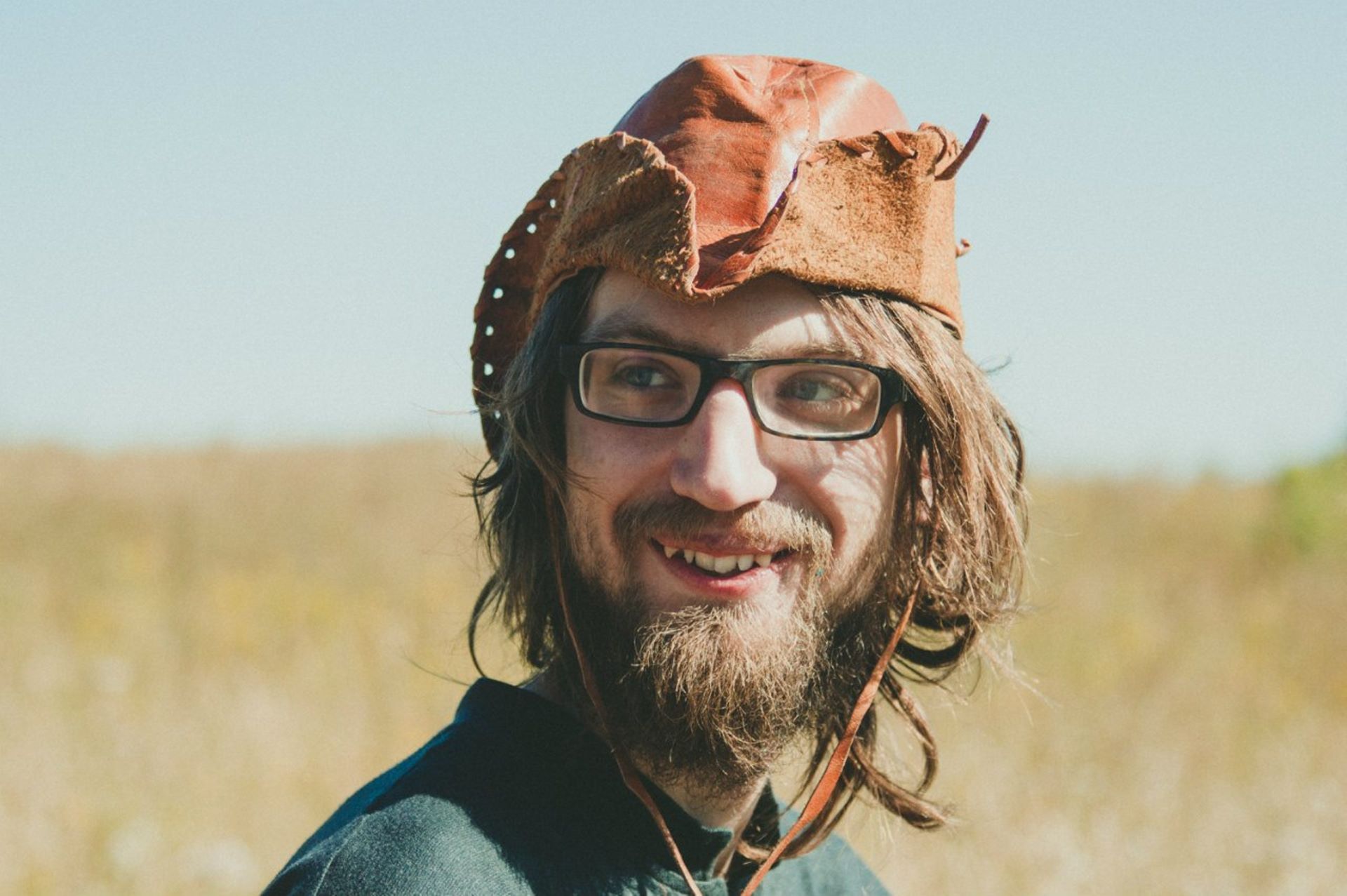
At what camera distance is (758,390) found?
1.85 meters

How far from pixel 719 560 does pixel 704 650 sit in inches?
5.1

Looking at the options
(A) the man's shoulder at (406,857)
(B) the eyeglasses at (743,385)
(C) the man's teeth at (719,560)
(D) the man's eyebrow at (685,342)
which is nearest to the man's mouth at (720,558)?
(C) the man's teeth at (719,560)

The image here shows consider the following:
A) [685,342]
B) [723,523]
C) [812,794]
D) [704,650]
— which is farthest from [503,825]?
[685,342]

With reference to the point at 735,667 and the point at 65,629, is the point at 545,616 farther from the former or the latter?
the point at 65,629

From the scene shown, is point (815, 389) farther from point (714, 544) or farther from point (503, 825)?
point (503, 825)

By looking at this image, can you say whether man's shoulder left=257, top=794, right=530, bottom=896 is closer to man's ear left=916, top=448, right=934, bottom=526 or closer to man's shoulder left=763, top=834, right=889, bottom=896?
man's shoulder left=763, top=834, right=889, bottom=896

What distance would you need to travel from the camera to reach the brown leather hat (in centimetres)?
186

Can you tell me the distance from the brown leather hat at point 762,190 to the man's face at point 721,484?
7 cm

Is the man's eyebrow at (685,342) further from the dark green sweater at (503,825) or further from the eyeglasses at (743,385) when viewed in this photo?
the dark green sweater at (503,825)

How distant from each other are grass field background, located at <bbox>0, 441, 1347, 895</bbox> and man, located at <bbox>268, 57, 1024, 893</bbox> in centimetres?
41

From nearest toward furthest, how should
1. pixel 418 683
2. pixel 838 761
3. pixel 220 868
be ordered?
pixel 838 761 < pixel 220 868 < pixel 418 683

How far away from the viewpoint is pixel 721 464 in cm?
179

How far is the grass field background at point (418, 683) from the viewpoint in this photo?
5539 millimetres

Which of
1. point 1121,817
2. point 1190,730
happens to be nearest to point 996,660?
point 1121,817
